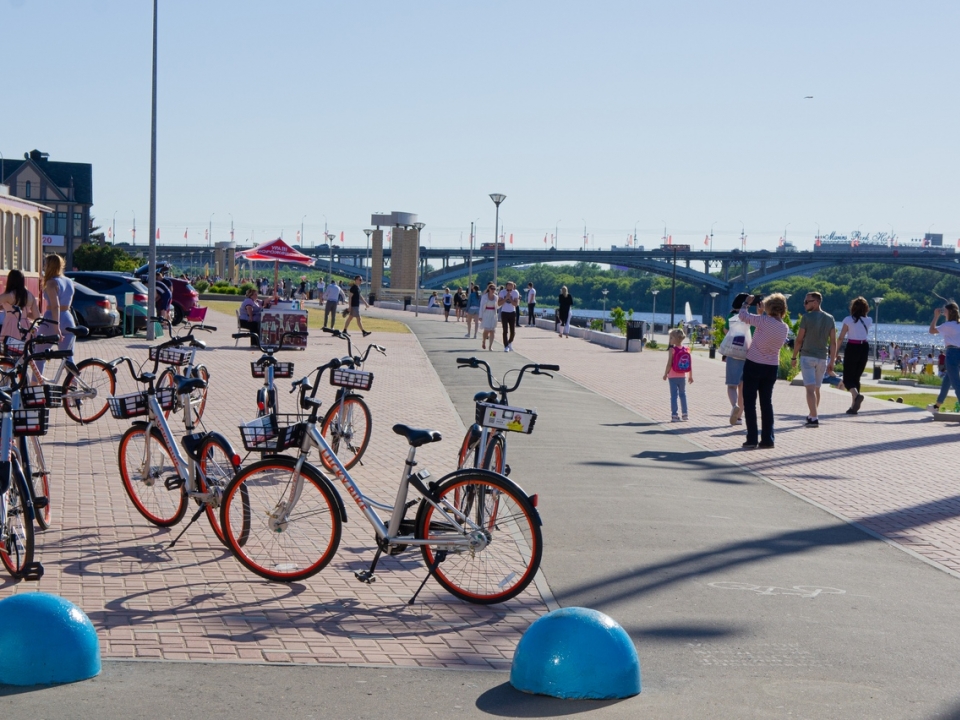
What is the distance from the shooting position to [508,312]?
84.9 ft

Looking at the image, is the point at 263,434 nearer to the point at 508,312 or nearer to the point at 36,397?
the point at 36,397

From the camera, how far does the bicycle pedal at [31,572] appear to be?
598 cm

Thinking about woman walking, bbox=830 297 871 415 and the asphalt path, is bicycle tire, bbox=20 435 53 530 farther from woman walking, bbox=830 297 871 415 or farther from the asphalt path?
woman walking, bbox=830 297 871 415

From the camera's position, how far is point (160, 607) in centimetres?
571

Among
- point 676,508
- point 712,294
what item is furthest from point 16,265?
point 712,294

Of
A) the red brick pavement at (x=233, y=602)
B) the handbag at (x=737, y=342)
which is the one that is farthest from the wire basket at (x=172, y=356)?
the handbag at (x=737, y=342)

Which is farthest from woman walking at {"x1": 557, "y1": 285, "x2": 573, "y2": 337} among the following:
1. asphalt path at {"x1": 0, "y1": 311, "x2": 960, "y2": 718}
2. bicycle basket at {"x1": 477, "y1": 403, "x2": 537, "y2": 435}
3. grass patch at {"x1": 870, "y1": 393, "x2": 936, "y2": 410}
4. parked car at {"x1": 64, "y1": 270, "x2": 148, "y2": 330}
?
bicycle basket at {"x1": 477, "y1": 403, "x2": 537, "y2": 435}

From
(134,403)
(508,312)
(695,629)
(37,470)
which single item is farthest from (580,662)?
(508,312)

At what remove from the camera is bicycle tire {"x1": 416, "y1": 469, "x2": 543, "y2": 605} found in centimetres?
600

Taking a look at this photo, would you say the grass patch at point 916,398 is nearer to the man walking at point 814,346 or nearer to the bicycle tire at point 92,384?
the man walking at point 814,346

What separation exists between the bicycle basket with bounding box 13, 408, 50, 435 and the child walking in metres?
9.00

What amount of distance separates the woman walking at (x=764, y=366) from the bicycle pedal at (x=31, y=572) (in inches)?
324

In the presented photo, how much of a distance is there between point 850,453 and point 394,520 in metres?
7.63

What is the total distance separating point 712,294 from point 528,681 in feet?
389
